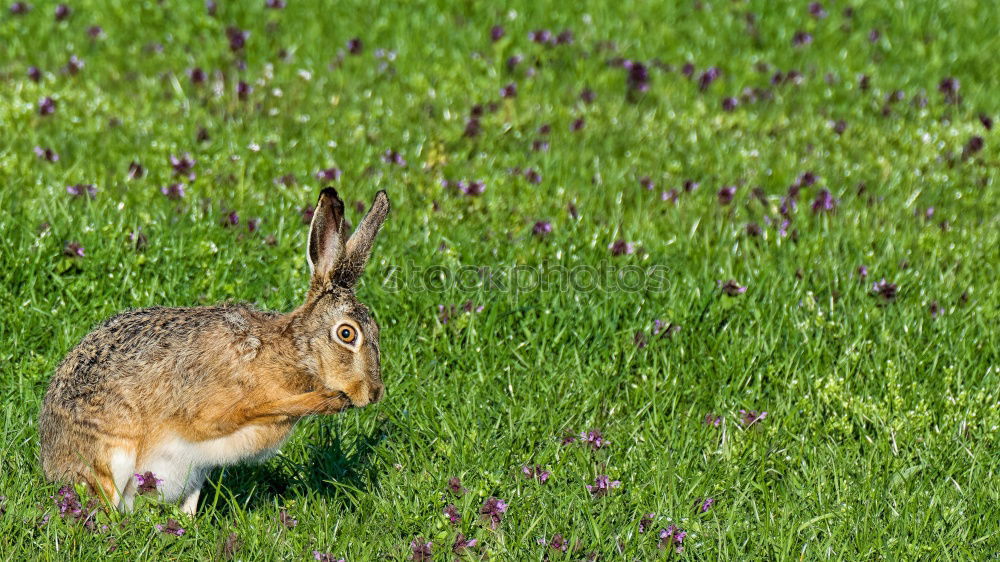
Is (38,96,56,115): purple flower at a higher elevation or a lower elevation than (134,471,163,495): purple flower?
higher

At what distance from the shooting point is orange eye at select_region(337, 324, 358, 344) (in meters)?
5.40

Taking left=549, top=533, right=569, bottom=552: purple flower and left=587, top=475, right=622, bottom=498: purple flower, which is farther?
left=587, top=475, right=622, bottom=498: purple flower

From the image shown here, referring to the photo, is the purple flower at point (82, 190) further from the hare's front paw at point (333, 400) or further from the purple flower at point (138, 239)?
the hare's front paw at point (333, 400)

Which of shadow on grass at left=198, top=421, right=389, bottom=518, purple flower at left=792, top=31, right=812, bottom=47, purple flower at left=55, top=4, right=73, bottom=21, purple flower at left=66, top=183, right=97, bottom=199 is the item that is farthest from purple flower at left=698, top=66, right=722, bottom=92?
shadow on grass at left=198, top=421, right=389, bottom=518

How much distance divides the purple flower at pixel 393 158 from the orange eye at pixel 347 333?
12.2 feet

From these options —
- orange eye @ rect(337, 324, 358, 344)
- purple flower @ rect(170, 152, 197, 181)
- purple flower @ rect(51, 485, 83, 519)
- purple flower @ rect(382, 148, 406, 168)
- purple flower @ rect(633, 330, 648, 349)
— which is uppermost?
purple flower @ rect(170, 152, 197, 181)

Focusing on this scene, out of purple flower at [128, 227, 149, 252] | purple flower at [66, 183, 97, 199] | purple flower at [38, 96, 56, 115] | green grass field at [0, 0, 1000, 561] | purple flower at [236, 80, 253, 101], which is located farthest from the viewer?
purple flower at [236, 80, 253, 101]

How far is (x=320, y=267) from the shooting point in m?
5.64

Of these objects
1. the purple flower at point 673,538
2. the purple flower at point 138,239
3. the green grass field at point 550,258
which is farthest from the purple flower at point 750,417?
the purple flower at point 138,239

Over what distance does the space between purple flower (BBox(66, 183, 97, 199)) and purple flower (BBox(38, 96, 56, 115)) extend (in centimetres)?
149

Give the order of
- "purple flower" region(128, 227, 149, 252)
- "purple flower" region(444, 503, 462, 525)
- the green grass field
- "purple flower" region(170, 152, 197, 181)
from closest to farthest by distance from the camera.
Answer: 1. "purple flower" region(444, 503, 462, 525)
2. the green grass field
3. "purple flower" region(128, 227, 149, 252)
4. "purple flower" region(170, 152, 197, 181)

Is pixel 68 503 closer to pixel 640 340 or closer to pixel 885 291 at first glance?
pixel 640 340

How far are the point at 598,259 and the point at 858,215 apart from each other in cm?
206

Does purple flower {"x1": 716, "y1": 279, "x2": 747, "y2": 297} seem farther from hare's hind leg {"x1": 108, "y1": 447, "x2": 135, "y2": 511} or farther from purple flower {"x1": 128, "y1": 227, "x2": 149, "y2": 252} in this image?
hare's hind leg {"x1": 108, "y1": 447, "x2": 135, "y2": 511}
